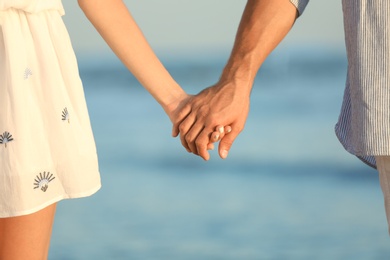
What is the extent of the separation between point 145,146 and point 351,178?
1.87 meters

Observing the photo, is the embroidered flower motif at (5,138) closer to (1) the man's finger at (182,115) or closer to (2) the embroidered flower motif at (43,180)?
(2) the embroidered flower motif at (43,180)

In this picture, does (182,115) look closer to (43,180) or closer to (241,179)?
(43,180)

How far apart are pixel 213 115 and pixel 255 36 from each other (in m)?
0.20

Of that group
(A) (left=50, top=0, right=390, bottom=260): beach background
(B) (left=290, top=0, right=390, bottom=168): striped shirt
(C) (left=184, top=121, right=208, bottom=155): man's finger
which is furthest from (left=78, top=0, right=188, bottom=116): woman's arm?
(A) (left=50, top=0, right=390, bottom=260): beach background

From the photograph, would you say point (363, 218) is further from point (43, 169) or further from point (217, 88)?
point (43, 169)

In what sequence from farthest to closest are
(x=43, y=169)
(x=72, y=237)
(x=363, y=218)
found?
(x=363, y=218) < (x=72, y=237) < (x=43, y=169)

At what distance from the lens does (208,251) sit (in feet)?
18.0

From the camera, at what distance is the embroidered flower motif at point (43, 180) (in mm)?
1958

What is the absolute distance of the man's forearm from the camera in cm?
242

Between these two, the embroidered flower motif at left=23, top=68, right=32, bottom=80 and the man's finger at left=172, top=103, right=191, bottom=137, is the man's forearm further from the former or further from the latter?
the embroidered flower motif at left=23, top=68, right=32, bottom=80

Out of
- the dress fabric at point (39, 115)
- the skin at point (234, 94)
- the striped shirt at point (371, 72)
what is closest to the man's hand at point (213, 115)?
the skin at point (234, 94)

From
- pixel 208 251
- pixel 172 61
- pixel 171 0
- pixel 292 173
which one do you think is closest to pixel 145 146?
pixel 292 173

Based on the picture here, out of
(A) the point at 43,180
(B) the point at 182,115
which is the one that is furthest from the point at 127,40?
(A) the point at 43,180

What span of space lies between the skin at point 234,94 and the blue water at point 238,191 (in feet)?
9.57
